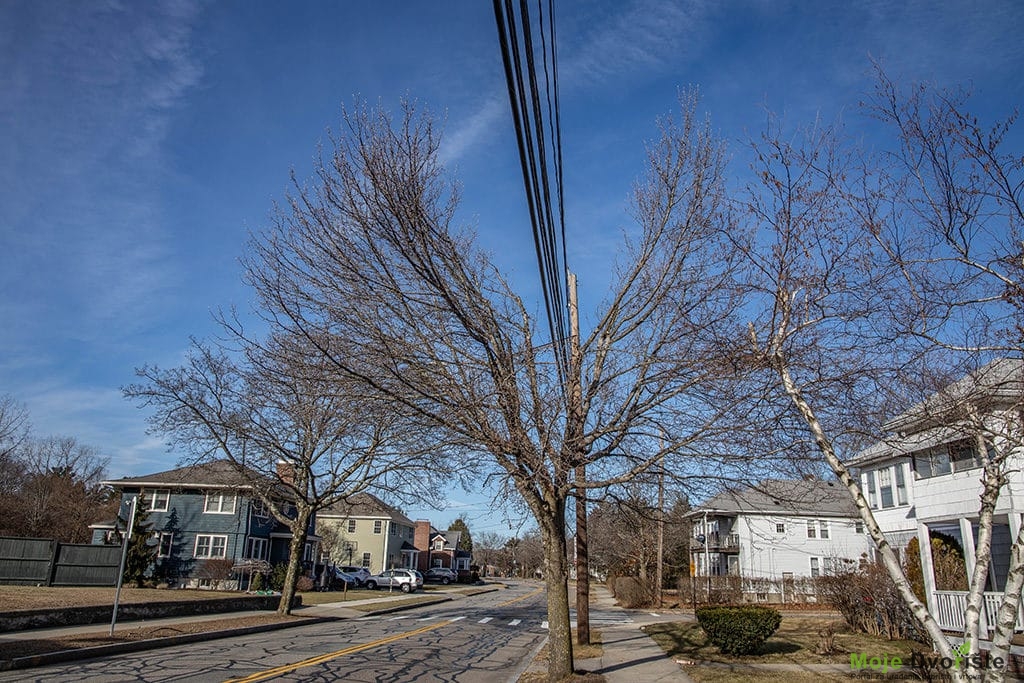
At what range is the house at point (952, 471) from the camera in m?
7.26

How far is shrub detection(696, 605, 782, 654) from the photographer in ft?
48.2

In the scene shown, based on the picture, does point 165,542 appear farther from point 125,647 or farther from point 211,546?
point 125,647

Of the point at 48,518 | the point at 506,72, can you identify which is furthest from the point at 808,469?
the point at 48,518

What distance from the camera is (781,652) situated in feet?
51.5

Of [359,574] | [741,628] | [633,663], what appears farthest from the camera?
[359,574]

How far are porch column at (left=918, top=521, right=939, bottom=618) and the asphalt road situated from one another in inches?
402

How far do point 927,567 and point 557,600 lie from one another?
41.8 ft

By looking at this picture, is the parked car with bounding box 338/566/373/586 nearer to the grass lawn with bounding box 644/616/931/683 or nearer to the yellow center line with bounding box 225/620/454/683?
the yellow center line with bounding box 225/620/454/683

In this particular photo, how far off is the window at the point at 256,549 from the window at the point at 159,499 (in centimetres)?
534

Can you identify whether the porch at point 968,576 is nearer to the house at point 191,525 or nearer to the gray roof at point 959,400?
the gray roof at point 959,400

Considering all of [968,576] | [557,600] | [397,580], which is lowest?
[397,580]

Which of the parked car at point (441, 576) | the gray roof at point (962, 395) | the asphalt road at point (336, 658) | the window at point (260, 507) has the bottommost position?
the parked car at point (441, 576)

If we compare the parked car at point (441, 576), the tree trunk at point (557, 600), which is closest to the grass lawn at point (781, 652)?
the tree trunk at point (557, 600)

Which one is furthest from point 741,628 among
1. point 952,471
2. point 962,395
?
point 962,395
